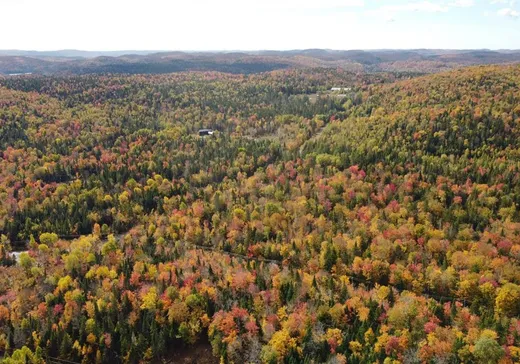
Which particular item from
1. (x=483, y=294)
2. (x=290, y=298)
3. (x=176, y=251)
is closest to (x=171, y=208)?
(x=176, y=251)

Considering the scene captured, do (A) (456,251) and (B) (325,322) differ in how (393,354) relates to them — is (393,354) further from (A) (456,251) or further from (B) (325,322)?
(A) (456,251)

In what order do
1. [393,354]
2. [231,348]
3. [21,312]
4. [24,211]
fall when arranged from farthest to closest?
1. [24,211]
2. [21,312]
3. [231,348]
4. [393,354]

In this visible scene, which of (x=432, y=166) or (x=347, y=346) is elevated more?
(x=432, y=166)

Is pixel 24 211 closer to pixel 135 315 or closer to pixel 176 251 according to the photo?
pixel 176 251

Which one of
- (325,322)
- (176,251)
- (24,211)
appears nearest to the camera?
(325,322)

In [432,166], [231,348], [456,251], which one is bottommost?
[231,348]

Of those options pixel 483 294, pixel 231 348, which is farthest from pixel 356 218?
pixel 231 348

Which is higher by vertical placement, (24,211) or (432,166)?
(432,166)

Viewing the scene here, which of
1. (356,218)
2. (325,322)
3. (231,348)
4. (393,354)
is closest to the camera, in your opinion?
(393,354)

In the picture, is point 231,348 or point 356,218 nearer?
point 231,348
